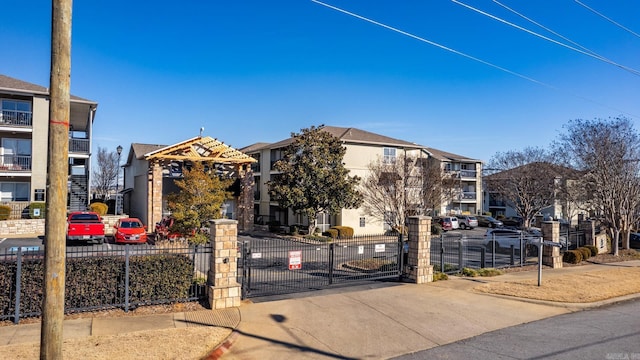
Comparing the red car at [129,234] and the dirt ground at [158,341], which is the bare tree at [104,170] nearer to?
the red car at [129,234]

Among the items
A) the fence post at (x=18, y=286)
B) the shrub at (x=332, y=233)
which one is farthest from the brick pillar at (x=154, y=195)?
the fence post at (x=18, y=286)

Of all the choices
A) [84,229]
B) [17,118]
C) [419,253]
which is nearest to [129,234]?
[84,229]

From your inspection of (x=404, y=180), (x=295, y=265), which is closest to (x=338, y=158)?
(x=404, y=180)

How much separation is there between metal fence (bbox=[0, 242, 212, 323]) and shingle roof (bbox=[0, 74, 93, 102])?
25.3 metres

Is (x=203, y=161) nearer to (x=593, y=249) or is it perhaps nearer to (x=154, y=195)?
(x=154, y=195)

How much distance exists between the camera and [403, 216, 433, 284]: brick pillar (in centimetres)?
1391

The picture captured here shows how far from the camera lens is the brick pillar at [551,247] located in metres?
18.6

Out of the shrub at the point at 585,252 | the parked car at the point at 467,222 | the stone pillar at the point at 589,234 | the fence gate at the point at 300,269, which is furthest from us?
the parked car at the point at 467,222

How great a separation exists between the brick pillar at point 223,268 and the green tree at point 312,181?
19.0 m

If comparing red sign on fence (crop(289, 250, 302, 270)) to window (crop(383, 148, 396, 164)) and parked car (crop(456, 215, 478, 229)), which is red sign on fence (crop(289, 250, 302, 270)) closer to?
window (crop(383, 148, 396, 164))

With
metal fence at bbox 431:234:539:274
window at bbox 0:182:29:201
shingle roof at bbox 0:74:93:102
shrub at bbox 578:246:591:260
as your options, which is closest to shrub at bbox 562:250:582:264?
shrub at bbox 578:246:591:260

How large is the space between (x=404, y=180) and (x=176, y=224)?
686 inches

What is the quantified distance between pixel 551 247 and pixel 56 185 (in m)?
19.4

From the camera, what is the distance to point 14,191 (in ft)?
103
